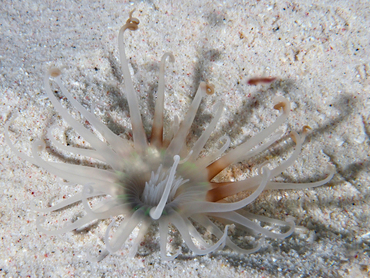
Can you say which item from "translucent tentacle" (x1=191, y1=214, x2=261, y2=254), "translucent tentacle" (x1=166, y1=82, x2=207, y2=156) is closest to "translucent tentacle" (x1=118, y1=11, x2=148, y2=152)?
"translucent tentacle" (x1=166, y1=82, x2=207, y2=156)

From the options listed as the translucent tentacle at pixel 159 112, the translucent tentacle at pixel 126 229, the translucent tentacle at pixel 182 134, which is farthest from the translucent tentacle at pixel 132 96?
the translucent tentacle at pixel 126 229

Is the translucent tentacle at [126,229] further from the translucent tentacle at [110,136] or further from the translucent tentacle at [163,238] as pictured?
the translucent tentacle at [110,136]

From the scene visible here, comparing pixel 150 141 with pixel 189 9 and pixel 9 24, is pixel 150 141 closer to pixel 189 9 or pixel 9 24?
pixel 189 9

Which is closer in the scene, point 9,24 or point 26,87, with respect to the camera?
point 26,87

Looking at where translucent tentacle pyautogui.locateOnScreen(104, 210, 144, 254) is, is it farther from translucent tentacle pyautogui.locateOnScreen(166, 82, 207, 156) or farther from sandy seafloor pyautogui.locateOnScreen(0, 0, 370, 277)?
translucent tentacle pyautogui.locateOnScreen(166, 82, 207, 156)

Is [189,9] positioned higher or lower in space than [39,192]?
higher

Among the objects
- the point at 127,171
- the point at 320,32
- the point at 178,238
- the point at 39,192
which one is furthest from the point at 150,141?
the point at 320,32
